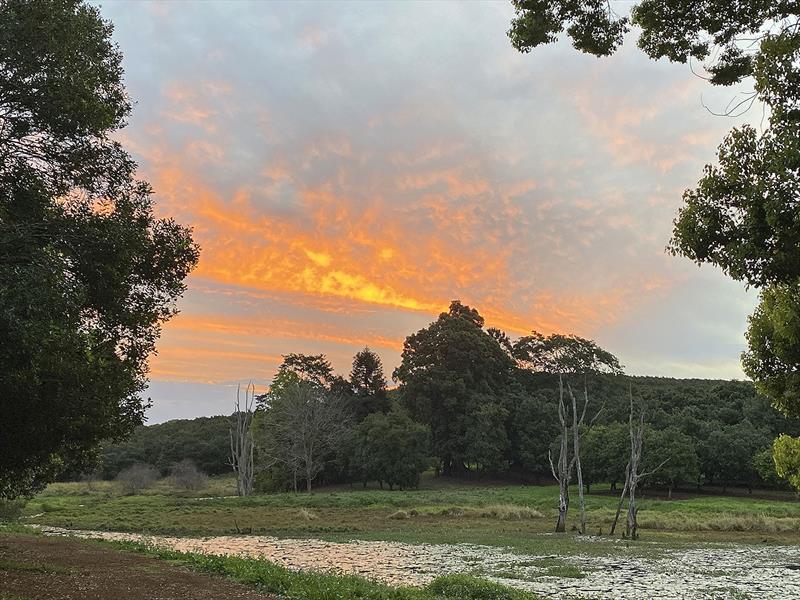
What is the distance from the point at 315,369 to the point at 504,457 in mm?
31168

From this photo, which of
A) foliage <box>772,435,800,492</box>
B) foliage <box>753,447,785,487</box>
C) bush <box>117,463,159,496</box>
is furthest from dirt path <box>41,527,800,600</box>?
bush <box>117,463,159,496</box>

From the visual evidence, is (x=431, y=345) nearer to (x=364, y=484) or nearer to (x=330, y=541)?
(x=364, y=484)

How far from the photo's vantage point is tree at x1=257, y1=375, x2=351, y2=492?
71.7 metres

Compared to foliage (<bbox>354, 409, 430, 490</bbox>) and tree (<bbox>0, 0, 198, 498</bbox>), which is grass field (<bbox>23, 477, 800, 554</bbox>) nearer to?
foliage (<bbox>354, 409, 430, 490</bbox>)

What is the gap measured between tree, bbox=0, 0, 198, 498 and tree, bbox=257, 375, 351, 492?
194 feet

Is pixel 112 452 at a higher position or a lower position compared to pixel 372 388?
lower

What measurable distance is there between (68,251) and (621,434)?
67.0m

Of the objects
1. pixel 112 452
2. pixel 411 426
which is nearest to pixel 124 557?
pixel 411 426

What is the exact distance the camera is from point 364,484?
7706 cm

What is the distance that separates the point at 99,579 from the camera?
15312 mm

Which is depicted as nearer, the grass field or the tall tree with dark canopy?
the tall tree with dark canopy

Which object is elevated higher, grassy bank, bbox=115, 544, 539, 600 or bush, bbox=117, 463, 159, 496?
grassy bank, bbox=115, 544, 539, 600

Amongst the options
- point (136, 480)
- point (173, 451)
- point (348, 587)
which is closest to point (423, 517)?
point (348, 587)

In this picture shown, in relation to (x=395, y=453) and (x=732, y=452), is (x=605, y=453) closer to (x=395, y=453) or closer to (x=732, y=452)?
(x=732, y=452)
